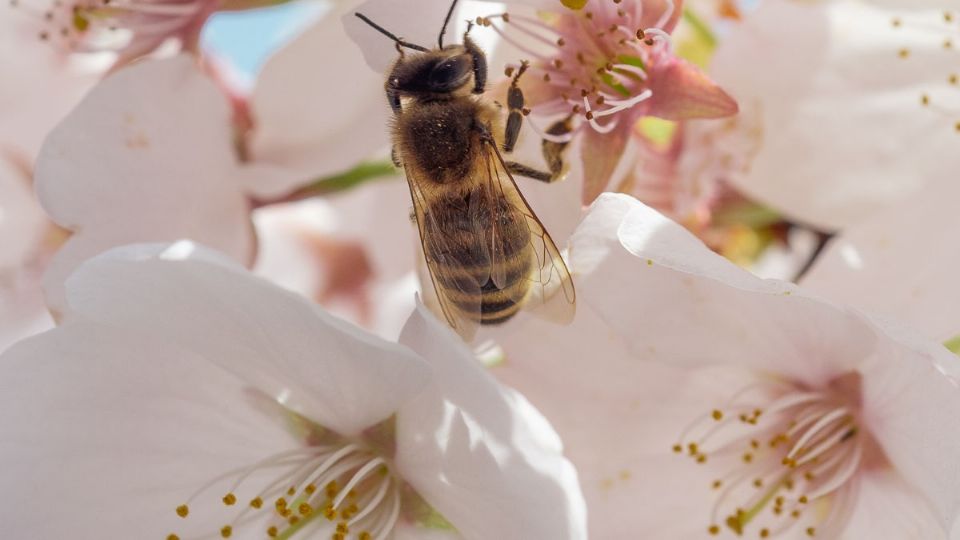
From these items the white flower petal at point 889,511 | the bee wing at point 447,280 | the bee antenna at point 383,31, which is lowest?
the white flower petal at point 889,511

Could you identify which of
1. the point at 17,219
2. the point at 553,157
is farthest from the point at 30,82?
the point at 553,157

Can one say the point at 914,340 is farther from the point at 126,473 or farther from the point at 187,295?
the point at 126,473

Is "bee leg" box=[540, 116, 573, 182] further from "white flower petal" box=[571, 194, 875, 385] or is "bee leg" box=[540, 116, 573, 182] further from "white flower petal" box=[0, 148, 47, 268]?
"white flower petal" box=[0, 148, 47, 268]

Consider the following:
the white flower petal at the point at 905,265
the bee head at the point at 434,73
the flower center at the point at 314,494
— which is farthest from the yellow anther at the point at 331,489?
the white flower petal at the point at 905,265

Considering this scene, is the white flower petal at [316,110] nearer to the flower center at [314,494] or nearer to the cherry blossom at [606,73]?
the cherry blossom at [606,73]

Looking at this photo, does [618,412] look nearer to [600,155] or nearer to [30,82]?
[600,155]

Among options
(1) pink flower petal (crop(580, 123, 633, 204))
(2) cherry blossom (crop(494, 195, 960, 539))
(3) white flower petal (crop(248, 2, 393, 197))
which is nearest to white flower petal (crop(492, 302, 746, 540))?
(2) cherry blossom (crop(494, 195, 960, 539))

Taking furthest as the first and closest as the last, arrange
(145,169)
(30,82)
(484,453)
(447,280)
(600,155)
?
(30,82) → (145,169) → (600,155) → (447,280) → (484,453)
